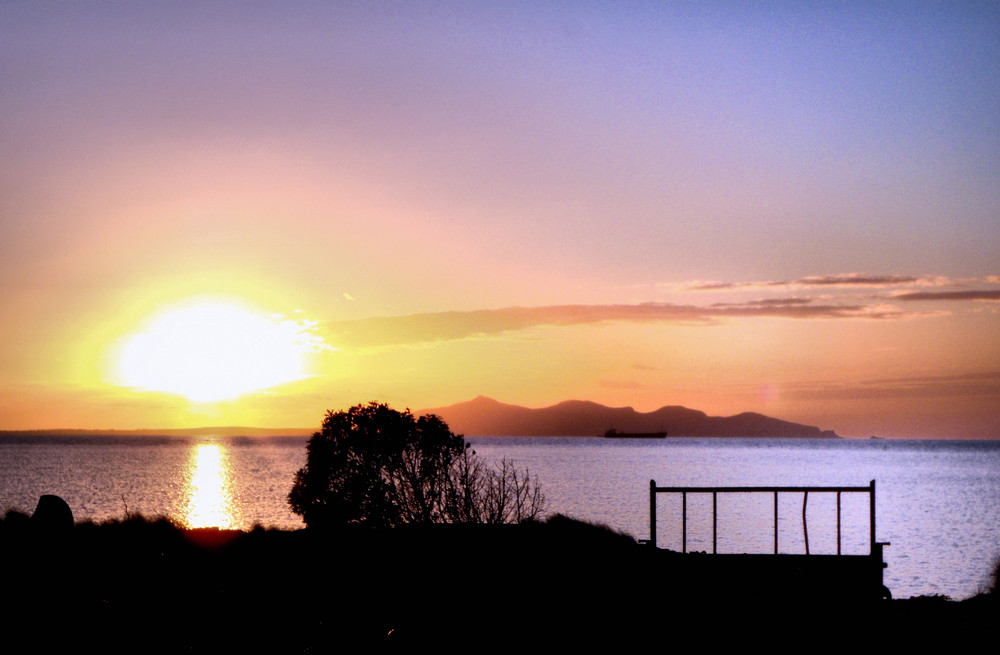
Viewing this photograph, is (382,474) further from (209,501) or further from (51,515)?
(209,501)

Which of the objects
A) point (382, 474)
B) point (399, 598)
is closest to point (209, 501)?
point (382, 474)

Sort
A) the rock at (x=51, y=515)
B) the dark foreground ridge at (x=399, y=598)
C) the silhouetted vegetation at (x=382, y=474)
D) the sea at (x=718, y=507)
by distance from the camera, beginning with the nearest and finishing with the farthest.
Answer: the dark foreground ridge at (x=399, y=598), the rock at (x=51, y=515), the silhouetted vegetation at (x=382, y=474), the sea at (x=718, y=507)

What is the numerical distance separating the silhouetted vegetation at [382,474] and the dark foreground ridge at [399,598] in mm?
8621

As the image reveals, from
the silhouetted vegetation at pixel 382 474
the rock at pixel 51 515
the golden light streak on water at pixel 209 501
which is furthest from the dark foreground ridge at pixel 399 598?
the golden light streak on water at pixel 209 501

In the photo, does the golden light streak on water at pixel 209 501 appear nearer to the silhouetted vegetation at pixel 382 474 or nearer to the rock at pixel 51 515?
the silhouetted vegetation at pixel 382 474

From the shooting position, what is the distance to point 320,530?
2470 cm

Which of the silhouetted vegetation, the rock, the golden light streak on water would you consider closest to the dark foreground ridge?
the rock

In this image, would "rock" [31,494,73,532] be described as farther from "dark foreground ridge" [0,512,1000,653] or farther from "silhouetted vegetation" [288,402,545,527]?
"silhouetted vegetation" [288,402,545,527]

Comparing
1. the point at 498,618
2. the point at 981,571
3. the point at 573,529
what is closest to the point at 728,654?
the point at 498,618

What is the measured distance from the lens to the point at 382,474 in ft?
113

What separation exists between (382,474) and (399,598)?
1639 cm

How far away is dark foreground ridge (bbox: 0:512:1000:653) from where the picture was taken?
14695 mm

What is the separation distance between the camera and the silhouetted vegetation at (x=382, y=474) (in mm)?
33281

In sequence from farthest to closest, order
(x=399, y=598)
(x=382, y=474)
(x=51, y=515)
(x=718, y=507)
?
(x=718, y=507), (x=382, y=474), (x=51, y=515), (x=399, y=598)
